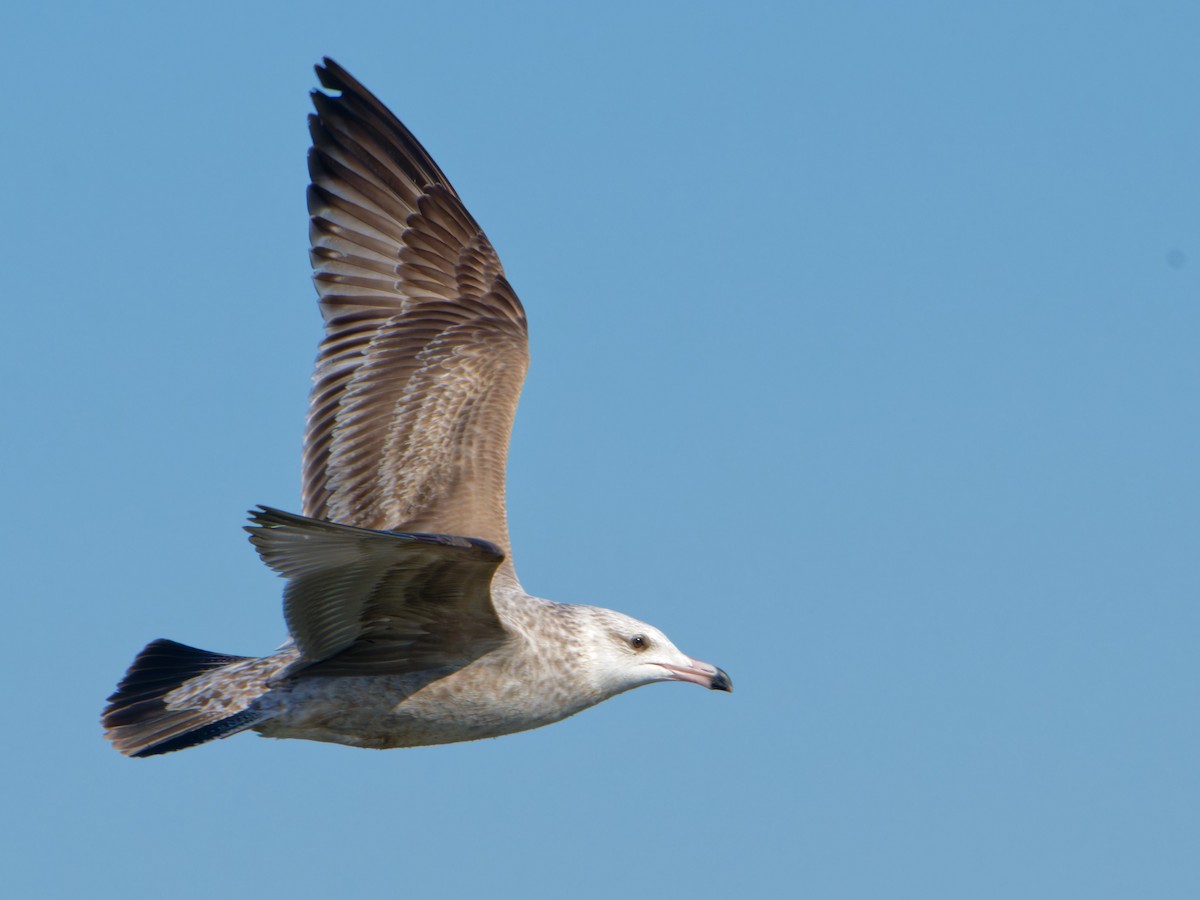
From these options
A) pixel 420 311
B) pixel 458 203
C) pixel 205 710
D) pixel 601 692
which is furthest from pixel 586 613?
pixel 458 203

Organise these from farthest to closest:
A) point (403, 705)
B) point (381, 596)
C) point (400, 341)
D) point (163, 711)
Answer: point (400, 341), point (163, 711), point (403, 705), point (381, 596)

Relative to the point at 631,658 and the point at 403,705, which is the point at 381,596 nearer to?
the point at 403,705

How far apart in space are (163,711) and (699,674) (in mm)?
3085

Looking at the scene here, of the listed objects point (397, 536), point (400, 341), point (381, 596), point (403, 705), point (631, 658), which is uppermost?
point (400, 341)

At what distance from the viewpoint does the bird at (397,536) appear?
30.5ft

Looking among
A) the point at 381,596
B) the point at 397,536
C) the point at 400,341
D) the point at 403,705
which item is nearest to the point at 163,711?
the point at 403,705

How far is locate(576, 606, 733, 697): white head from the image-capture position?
33.3 ft

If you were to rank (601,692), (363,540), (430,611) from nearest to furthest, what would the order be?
(363,540)
(430,611)
(601,692)

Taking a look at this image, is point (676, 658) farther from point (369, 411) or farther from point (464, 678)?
point (369, 411)

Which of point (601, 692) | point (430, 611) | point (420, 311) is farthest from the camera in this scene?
point (420, 311)

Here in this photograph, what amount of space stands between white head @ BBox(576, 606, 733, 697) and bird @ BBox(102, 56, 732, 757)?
0.01 metres

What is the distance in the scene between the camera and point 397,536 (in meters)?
8.16

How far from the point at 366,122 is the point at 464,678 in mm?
4736

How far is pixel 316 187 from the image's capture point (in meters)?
12.5
